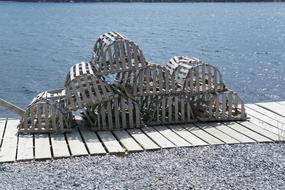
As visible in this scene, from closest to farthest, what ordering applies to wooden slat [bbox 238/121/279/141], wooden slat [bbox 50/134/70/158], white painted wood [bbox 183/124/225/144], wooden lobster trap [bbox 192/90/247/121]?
wooden slat [bbox 50/134/70/158] → white painted wood [bbox 183/124/225/144] → wooden slat [bbox 238/121/279/141] → wooden lobster trap [bbox 192/90/247/121]

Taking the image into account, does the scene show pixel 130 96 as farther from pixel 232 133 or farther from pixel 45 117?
pixel 232 133

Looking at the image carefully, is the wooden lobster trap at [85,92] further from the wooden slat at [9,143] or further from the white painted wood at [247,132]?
the white painted wood at [247,132]

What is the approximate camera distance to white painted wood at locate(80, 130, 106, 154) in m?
8.88

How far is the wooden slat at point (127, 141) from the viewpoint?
9.06m

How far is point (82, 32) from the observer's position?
2331 inches

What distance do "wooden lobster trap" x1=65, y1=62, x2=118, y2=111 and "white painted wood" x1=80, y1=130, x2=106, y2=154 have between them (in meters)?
0.50

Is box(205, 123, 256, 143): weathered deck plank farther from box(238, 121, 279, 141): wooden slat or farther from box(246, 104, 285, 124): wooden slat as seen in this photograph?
box(246, 104, 285, 124): wooden slat

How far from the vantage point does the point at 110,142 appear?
942cm

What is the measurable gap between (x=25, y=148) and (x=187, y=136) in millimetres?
2850

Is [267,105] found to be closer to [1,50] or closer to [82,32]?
[1,50]

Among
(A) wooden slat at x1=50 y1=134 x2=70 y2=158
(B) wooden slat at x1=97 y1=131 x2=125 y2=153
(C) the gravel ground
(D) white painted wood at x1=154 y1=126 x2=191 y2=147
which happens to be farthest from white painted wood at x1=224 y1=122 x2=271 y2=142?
(A) wooden slat at x1=50 y1=134 x2=70 y2=158

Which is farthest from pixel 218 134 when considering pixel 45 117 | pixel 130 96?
pixel 45 117

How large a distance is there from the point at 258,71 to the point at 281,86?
576 centimetres

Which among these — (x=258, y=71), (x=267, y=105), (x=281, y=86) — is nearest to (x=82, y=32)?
(x=258, y=71)
